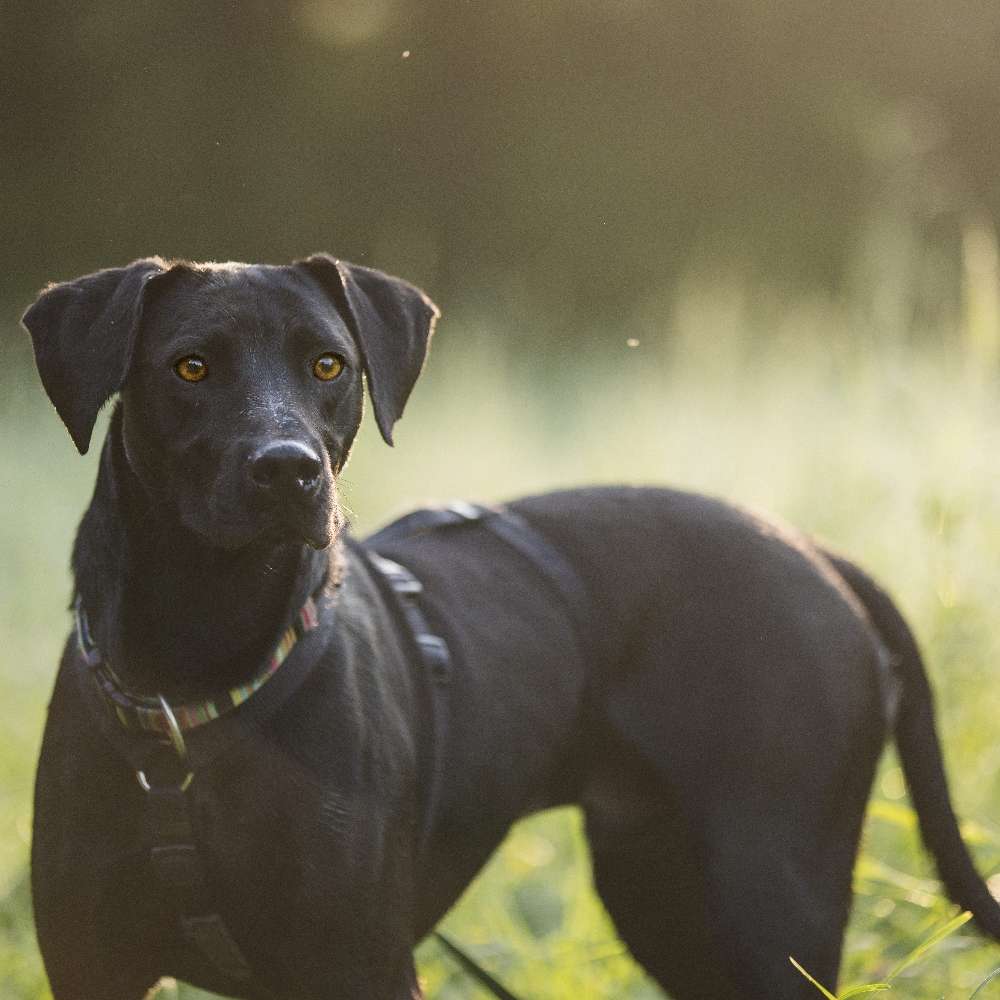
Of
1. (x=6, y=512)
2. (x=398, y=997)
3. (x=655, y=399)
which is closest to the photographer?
(x=398, y=997)

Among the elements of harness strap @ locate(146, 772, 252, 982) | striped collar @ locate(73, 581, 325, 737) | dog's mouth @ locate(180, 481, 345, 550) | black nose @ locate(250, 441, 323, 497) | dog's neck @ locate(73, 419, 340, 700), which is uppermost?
black nose @ locate(250, 441, 323, 497)

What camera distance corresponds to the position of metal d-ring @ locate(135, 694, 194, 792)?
2486mm

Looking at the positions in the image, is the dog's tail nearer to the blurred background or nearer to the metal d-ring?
the blurred background

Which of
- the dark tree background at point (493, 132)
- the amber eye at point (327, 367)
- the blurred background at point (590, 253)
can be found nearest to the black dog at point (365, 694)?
the amber eye at point (327, 367)

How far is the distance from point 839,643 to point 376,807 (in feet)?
3.90

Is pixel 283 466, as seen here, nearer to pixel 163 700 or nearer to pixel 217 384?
pixel 217 384

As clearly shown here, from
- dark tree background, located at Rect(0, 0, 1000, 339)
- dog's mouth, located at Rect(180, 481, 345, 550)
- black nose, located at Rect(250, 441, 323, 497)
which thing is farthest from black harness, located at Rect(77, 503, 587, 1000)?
dark tree background, located at Rect(0, 0, 1000, 339)

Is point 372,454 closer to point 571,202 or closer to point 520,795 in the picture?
point 520,795

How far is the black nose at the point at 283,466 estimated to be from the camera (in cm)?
234

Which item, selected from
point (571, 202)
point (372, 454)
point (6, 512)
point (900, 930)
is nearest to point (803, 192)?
point (571, 202)

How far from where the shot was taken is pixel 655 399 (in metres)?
7.25

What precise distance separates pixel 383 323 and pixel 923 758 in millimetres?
1572

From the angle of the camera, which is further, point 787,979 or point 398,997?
point 787,979

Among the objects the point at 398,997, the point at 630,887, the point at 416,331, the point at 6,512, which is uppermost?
the point at 416,331
